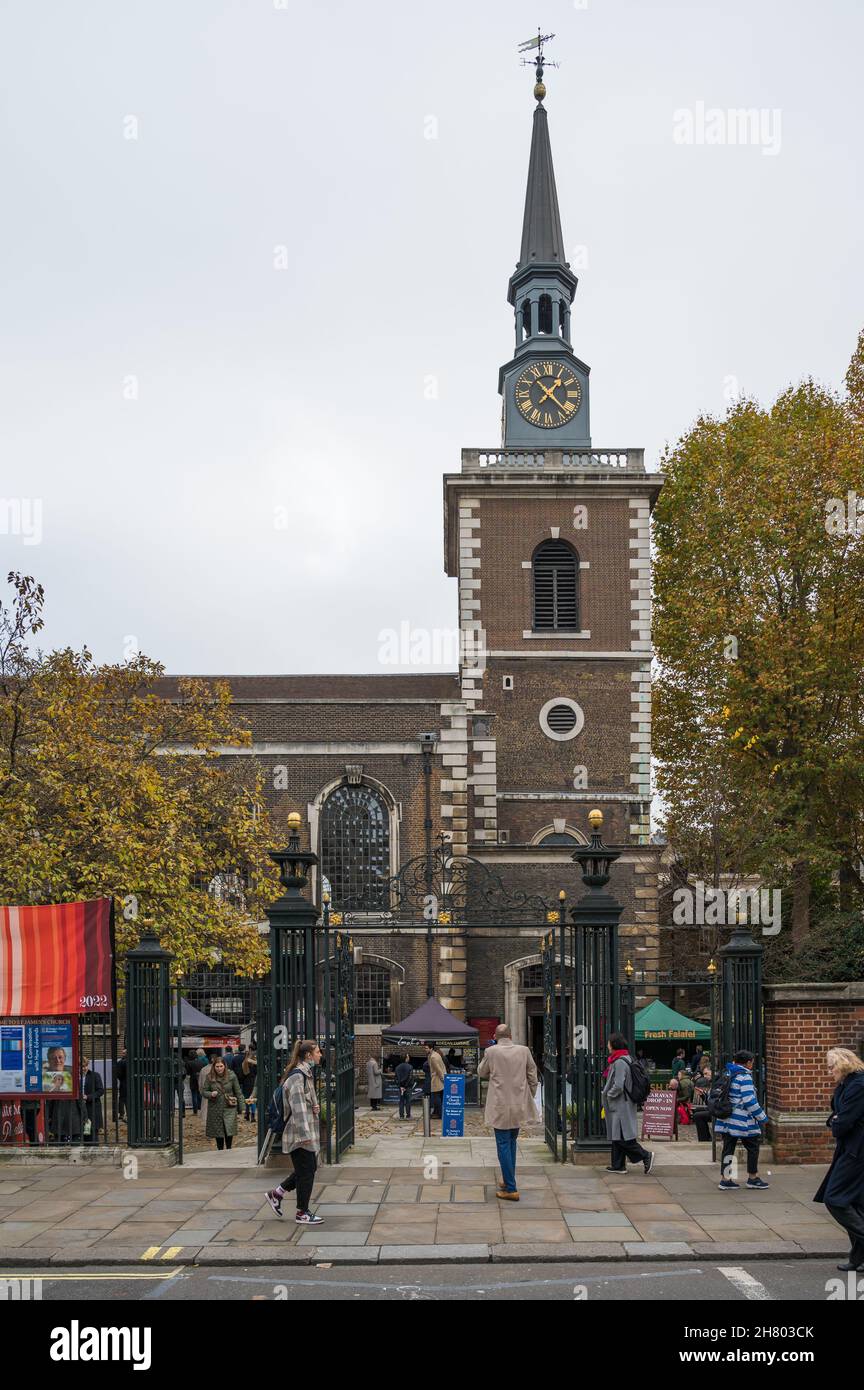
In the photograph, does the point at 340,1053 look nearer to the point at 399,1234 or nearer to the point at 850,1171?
the point at 399,1234

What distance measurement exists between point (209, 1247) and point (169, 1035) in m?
4.35

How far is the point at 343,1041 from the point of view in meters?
16.3

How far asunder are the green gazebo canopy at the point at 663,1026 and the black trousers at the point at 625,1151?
12.5 m

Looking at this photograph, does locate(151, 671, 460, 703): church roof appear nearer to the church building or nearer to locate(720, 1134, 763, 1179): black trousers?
the church building

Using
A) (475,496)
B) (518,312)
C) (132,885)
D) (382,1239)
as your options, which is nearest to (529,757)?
(475,496)

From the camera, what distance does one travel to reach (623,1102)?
45.2 ft

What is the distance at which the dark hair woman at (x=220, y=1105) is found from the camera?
56.4ft

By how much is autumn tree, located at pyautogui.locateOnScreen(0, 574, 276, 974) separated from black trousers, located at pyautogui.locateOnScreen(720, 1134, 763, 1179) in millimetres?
9761

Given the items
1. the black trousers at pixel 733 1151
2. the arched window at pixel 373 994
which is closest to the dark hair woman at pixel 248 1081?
the arched window at pixel 373 994

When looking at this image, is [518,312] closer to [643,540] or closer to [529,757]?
[643,540]

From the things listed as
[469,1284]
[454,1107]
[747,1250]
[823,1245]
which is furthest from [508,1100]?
[454,1107]

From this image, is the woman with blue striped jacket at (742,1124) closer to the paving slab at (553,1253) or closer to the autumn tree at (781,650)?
the paving slab at (553,1253)

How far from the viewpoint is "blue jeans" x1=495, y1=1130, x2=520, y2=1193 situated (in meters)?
12.4
